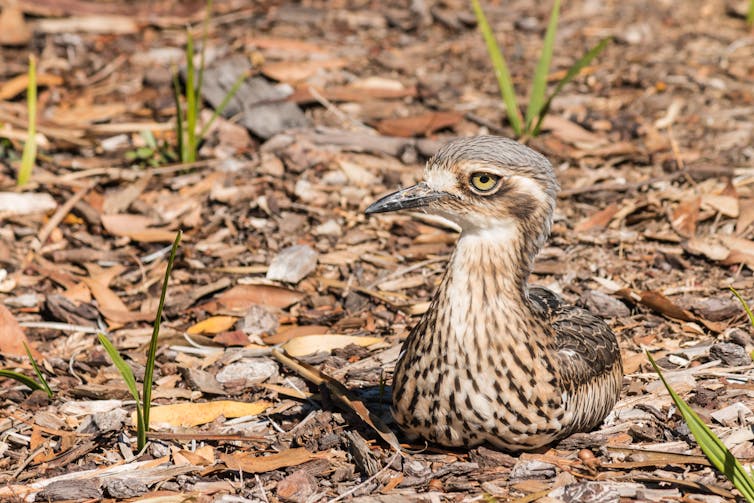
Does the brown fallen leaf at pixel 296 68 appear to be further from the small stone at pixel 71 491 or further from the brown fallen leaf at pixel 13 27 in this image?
the small stone at pixel 71 491

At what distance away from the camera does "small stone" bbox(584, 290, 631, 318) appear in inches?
231

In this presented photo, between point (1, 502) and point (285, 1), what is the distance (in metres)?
6.75

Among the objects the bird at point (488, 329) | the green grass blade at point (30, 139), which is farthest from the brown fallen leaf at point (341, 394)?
the green grass blade at point (30, 139)

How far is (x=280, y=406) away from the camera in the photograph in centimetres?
519

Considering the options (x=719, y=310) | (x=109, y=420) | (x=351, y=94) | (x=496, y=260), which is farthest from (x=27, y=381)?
(x=351, y=94)

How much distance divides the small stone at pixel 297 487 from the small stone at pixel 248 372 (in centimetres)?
99

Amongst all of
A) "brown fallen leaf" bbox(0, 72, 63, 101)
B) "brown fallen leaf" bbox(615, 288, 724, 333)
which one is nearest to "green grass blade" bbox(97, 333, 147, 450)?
"brown fallen leaf" bbox(615, 288, 724, 333)

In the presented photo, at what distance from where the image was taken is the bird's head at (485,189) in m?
4.42

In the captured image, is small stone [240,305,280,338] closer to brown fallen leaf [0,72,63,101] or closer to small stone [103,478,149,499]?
small stone [103,478,149,499]

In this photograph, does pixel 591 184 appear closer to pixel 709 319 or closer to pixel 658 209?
pixel 658 209

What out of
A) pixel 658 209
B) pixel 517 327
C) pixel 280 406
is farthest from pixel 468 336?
pixel 658 209

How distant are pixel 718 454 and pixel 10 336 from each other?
12.6 ft

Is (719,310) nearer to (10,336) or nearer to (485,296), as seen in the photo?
(485,296)

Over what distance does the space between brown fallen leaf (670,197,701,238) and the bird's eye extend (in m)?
2.60
